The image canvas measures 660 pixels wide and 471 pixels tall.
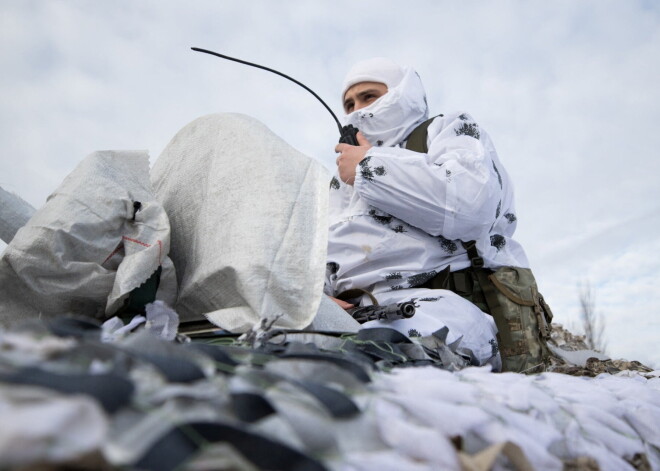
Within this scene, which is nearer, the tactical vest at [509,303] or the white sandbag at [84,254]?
the white sandbag at [84,254]

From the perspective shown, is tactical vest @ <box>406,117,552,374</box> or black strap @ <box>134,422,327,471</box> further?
tactical vest @ <box>406,117,552,374</box>

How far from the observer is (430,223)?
2223 mm

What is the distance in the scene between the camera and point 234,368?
655mm

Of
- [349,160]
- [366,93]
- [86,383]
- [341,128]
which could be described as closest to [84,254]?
[86,383]

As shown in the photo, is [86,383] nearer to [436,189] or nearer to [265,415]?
[265,415]

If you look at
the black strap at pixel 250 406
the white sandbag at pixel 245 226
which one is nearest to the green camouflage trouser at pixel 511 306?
the white sandbag at pixel 245 226

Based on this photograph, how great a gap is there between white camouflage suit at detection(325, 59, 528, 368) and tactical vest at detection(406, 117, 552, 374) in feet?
0.13

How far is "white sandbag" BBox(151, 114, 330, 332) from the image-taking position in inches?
53.5

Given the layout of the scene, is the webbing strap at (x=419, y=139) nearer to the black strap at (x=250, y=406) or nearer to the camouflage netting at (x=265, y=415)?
the camouflage netting at (x=265, y=415)

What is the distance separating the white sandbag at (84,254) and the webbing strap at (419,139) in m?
1.38

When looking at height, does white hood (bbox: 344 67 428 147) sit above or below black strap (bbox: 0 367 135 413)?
above

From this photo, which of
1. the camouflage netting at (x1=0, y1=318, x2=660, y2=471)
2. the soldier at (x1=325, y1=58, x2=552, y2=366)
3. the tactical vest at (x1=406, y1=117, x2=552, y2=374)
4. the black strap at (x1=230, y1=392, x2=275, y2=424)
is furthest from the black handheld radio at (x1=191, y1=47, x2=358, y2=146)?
the black strap at (x1=230, y1=392, x2=275, y2=424)

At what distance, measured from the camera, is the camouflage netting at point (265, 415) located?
1.51 ft

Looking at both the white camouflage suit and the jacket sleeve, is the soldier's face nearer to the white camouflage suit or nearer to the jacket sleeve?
the white camouflage suit
